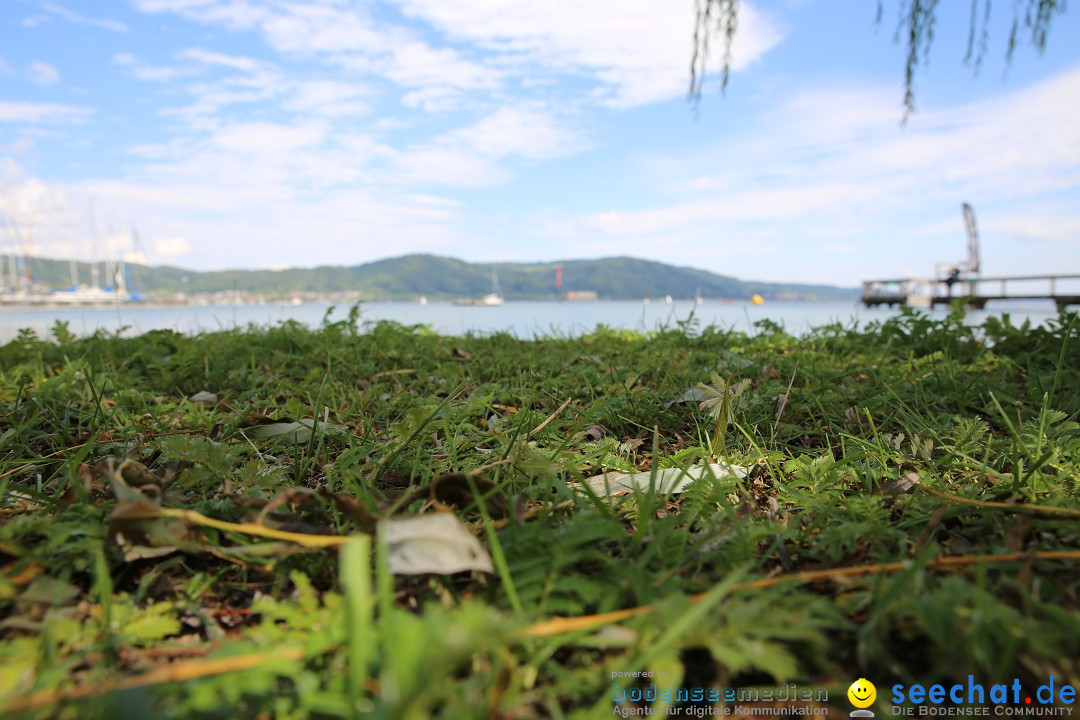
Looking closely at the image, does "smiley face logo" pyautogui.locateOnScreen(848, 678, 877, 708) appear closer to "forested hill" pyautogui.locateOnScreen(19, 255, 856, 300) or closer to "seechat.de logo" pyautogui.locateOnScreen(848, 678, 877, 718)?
"seechat.de logo" pyautogui.locateOnScreen(848, 678, 877, 718)

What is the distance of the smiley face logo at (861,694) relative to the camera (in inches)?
29.2

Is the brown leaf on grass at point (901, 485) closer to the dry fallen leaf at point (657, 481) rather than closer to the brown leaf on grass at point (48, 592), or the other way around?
the dry fallen leaf at point (657, 481)

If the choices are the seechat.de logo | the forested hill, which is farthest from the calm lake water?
the forested hill

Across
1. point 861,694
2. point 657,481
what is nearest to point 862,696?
point 861,694

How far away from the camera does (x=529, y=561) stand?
938 millimetres

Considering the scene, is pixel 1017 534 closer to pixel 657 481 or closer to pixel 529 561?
pixel 657 481

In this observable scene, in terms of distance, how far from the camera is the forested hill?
116188mm

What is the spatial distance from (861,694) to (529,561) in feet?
1.62

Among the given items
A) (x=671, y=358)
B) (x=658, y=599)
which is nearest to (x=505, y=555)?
(x=658, y=599)

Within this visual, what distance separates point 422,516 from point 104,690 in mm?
446

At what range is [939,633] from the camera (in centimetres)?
73

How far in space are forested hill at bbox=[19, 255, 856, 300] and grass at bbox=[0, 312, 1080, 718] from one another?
108 m

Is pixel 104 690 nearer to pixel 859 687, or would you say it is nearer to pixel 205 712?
pixel 205 712

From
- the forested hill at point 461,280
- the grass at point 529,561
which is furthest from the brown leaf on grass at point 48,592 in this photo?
the forested hill at point 461,280
